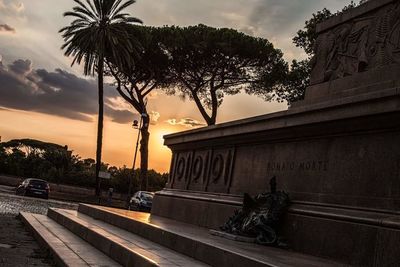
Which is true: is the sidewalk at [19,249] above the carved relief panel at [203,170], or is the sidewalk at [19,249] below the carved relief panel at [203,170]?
below

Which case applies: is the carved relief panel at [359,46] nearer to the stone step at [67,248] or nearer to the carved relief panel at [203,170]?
the carved relief panel at [203,170]

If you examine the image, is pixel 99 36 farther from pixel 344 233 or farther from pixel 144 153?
pixel 344 233

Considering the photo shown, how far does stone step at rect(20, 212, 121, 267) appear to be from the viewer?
258 inches

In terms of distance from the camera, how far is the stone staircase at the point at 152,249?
5.55 meters

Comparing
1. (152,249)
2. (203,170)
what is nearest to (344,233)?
(152,249)

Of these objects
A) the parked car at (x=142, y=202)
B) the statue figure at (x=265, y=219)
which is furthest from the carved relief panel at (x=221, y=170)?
the parked car at (x=142, y=202)

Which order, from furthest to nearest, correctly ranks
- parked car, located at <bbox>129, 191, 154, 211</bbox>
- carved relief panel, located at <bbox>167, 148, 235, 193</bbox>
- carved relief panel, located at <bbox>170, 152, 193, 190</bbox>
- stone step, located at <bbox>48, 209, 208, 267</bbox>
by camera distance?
parked car, located at <bbox>129, 191, 154, 211</bbox> < carved relief panel, located at <bbox>170, 152, 193, 190</bbox> < carved relief panel, located at <bbox>167, 148, 235, 193</bbox> < stone step, located at <bbox>48, 209, 208, 267</bbox>

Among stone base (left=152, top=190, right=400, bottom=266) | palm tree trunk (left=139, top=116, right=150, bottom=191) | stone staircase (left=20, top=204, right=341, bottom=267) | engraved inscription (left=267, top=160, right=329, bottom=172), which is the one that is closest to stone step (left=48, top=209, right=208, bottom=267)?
stone staircase (left=20, top=204, right=341, bottom=267)

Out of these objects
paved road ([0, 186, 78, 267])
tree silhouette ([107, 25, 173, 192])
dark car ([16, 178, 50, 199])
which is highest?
tree silhouette ([107, 25, 173, 192])

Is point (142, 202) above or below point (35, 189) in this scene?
above

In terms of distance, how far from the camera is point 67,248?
7695 millimetres

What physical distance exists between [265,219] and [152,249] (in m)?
1.70

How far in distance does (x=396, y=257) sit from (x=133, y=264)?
286 centimetres

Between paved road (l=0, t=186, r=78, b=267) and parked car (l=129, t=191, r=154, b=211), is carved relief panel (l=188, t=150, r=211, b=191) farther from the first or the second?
parked car (l=129, t=191, r=154, b=211)
